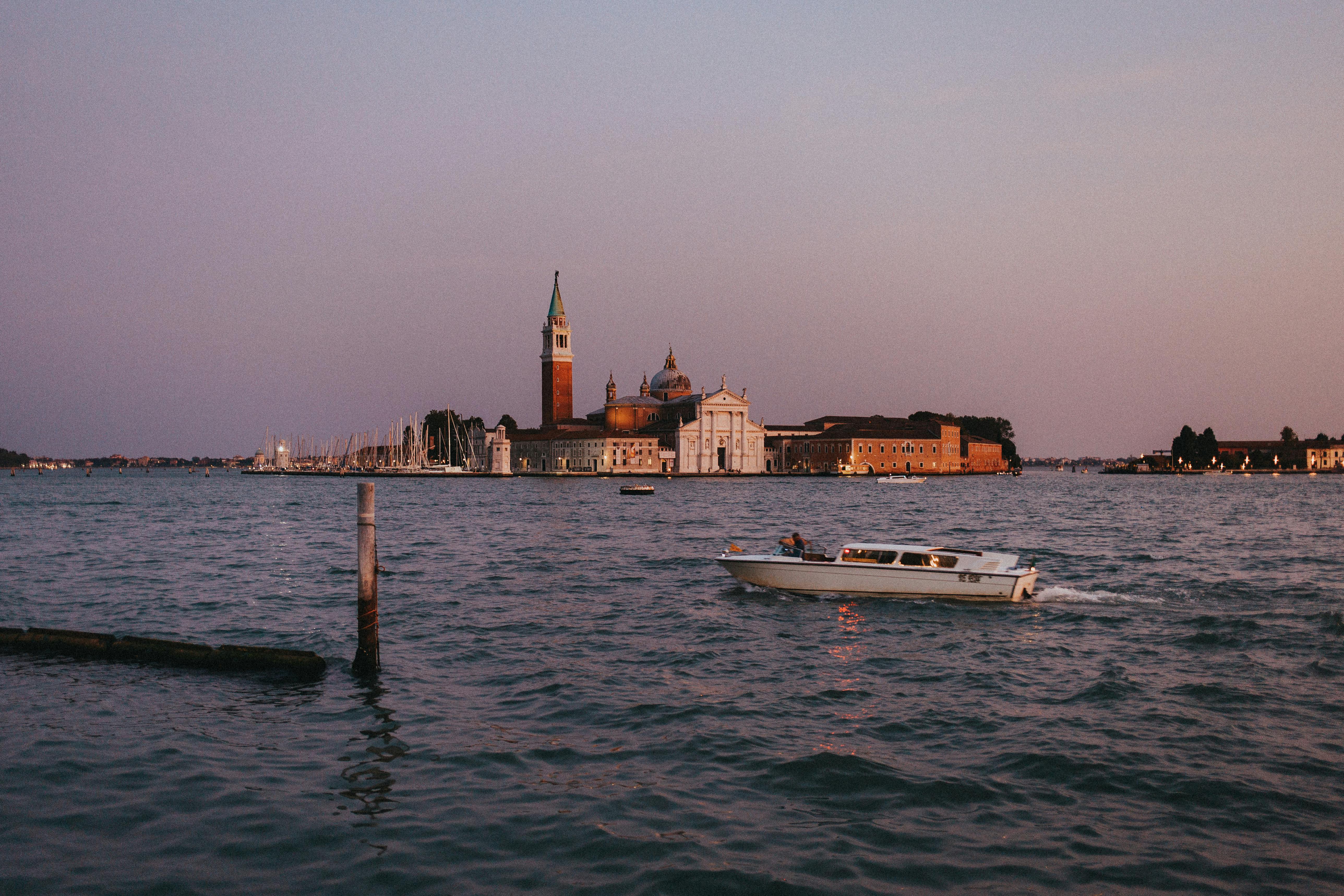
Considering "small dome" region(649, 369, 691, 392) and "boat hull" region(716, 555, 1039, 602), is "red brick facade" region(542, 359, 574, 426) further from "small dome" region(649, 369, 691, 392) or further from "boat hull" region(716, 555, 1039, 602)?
"boat hull" region(716, 555, 1039, 602)

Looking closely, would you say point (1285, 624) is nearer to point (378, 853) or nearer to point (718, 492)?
point (378, 853)

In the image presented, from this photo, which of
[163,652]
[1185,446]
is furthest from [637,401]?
[163,652]

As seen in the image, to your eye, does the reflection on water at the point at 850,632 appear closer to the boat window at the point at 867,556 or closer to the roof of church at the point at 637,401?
the boat window at the point at 867,556

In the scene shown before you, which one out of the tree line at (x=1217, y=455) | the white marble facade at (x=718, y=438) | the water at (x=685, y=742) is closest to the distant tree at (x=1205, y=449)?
the tree line at (x=1217, y=455)

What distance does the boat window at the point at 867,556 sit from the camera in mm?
20562

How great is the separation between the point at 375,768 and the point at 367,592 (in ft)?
13.9

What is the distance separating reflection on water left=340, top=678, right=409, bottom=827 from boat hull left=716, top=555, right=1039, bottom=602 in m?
10.6

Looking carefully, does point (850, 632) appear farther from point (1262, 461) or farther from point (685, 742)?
Answer: point (1262, 461)

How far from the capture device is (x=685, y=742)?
10.8 meters

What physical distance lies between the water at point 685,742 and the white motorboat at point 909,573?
373 millimetres

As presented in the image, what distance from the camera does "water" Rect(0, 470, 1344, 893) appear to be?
25.1 feet

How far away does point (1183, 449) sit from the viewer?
570 ft

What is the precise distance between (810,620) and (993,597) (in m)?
4.29

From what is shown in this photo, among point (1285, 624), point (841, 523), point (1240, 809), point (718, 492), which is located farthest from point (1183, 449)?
point (1240, 809)
